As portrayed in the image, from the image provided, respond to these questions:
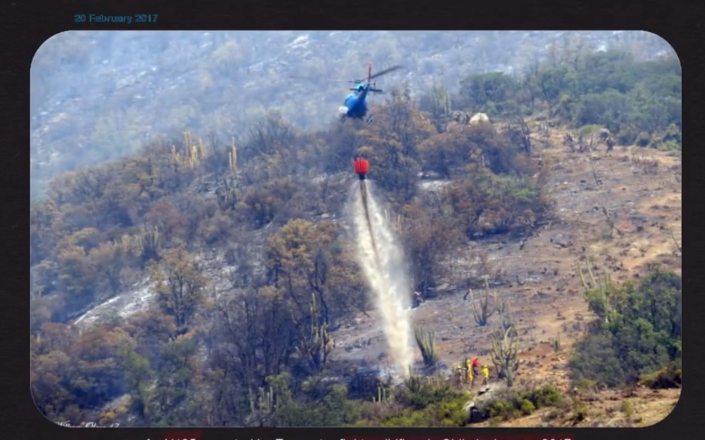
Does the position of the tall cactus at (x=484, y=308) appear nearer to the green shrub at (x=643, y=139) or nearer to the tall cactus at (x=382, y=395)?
the tall cactus at (x=382, y=395)

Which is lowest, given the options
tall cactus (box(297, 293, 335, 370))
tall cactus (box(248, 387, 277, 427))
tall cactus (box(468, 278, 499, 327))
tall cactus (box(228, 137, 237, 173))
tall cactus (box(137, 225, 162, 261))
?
tall cactus (box(248, 387, 277, 427))

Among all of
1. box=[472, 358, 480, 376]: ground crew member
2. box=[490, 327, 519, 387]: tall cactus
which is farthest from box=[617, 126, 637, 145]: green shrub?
box=[472, 358, 480, 376]: ground crew member

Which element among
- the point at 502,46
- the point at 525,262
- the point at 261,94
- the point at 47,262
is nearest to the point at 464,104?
the point at 502,46

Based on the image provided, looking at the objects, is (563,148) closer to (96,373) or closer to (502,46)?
(502,46)

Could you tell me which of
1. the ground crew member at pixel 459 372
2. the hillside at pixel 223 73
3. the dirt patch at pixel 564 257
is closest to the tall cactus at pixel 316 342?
the dirt patch at pixel 564 257

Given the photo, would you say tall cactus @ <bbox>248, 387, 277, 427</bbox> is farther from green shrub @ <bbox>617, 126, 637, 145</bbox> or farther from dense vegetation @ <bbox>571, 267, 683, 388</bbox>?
green shrub @ <bbox>617, 126, 637, 145</bbox>

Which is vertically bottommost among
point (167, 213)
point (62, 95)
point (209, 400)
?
point (209, 400)

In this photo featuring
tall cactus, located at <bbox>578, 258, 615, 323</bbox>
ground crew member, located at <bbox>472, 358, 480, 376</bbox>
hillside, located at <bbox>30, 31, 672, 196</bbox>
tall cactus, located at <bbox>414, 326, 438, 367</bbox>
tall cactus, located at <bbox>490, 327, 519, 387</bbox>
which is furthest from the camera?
hillside, located at <bbox>30, 31, 672, 196</bbox>
